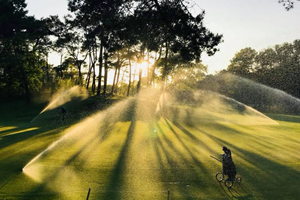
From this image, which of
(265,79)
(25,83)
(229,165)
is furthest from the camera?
(265,79)

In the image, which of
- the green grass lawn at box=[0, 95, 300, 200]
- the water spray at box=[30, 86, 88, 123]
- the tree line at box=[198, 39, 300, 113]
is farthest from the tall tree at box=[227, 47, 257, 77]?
the green grass lawn at box=[0, 95, 300, 200]

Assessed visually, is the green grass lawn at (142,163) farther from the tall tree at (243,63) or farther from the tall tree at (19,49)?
the tall tree at (243,63)

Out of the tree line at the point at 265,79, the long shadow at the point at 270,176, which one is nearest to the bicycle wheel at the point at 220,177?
the long shadow at the point at 270,176

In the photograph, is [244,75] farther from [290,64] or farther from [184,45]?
[184,45]

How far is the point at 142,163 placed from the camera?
760 inches

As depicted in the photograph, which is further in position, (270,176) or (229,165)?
(270,176)

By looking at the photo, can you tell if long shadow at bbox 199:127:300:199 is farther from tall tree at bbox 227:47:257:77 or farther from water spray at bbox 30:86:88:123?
tall tree at bbox 227:47:257:77

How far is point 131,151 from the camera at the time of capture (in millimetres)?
22359

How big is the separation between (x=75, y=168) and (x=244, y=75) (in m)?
90.6

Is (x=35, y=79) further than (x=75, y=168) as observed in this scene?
Yes

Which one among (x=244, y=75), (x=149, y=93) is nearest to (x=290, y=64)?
(x=244, y=75)

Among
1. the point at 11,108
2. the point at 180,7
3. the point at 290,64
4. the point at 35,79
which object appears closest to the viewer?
the point at 180,7

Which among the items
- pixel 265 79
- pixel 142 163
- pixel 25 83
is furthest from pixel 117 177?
pixel 265 79

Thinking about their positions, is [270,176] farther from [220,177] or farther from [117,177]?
[117,177]
